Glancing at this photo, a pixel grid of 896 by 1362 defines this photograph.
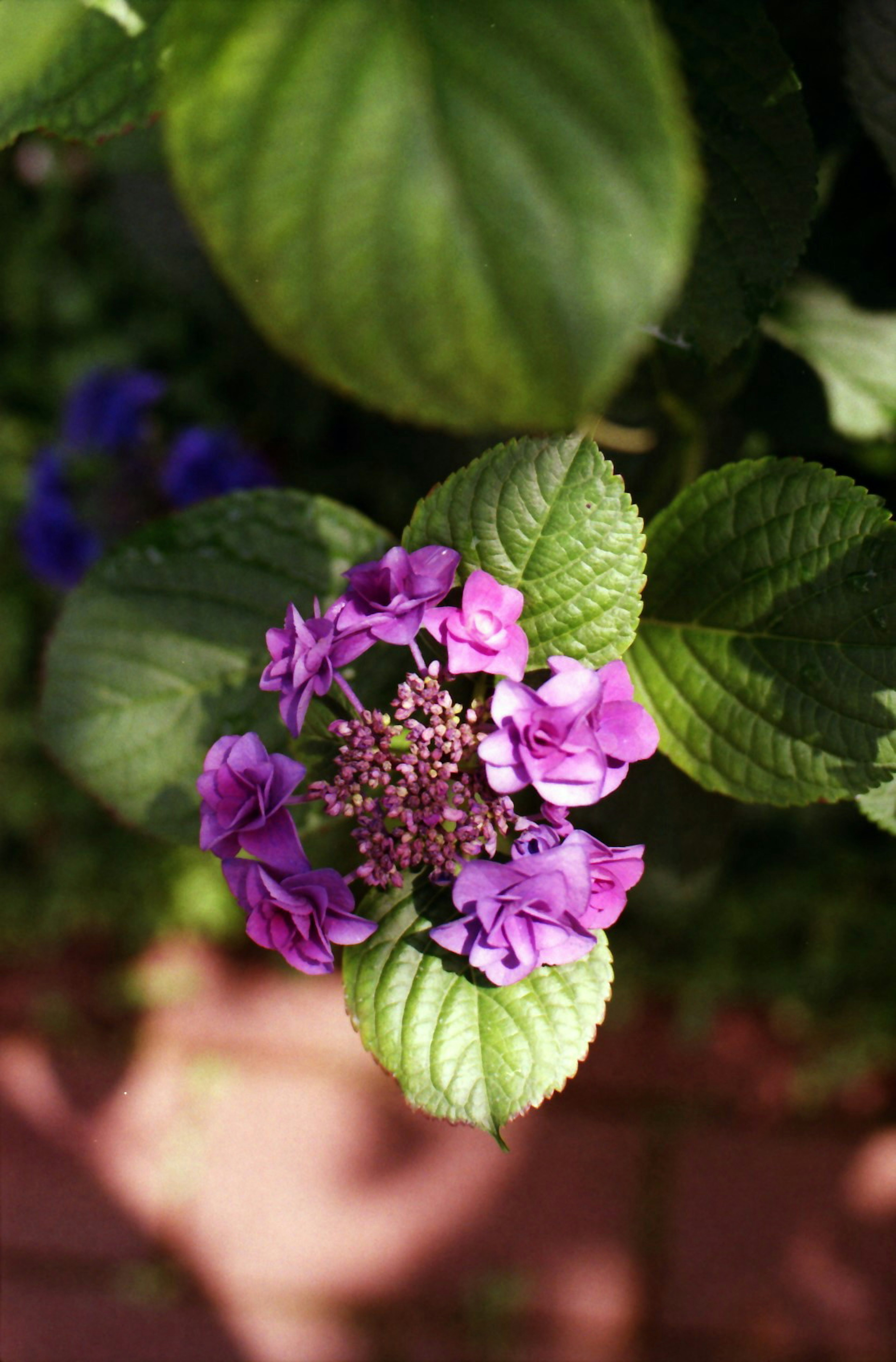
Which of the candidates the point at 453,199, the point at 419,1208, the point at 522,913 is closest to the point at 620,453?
Result: the point at 522,913

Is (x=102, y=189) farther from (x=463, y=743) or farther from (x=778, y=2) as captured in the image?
(x=463, y=743)

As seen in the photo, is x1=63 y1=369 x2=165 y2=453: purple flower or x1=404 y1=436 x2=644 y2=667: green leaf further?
x1=63 y1=369 x2=165 y2=453: purple flower

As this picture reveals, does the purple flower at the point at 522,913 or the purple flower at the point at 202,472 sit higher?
the purple flower at the point at 522,913

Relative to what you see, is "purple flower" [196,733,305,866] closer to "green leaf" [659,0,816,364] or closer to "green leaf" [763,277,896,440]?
"green leaf" [659,0,816,364]

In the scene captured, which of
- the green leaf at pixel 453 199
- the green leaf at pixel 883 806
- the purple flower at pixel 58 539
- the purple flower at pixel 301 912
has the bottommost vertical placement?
the green leaf at pixel 883 806

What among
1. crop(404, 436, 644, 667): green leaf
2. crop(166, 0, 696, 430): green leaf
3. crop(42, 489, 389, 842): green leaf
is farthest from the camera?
crop(42, 489, 389, 842): green leaf

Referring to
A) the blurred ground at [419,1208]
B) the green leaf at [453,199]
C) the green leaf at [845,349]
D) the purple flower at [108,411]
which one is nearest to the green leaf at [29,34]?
the green leaf at [453,199]

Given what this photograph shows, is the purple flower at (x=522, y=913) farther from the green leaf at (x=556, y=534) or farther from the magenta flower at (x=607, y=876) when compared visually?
the green leaf at (x=556, y=534)

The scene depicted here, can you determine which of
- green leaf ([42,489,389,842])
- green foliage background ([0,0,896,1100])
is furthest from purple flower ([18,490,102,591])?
green leaf ([42,489,389,842])
